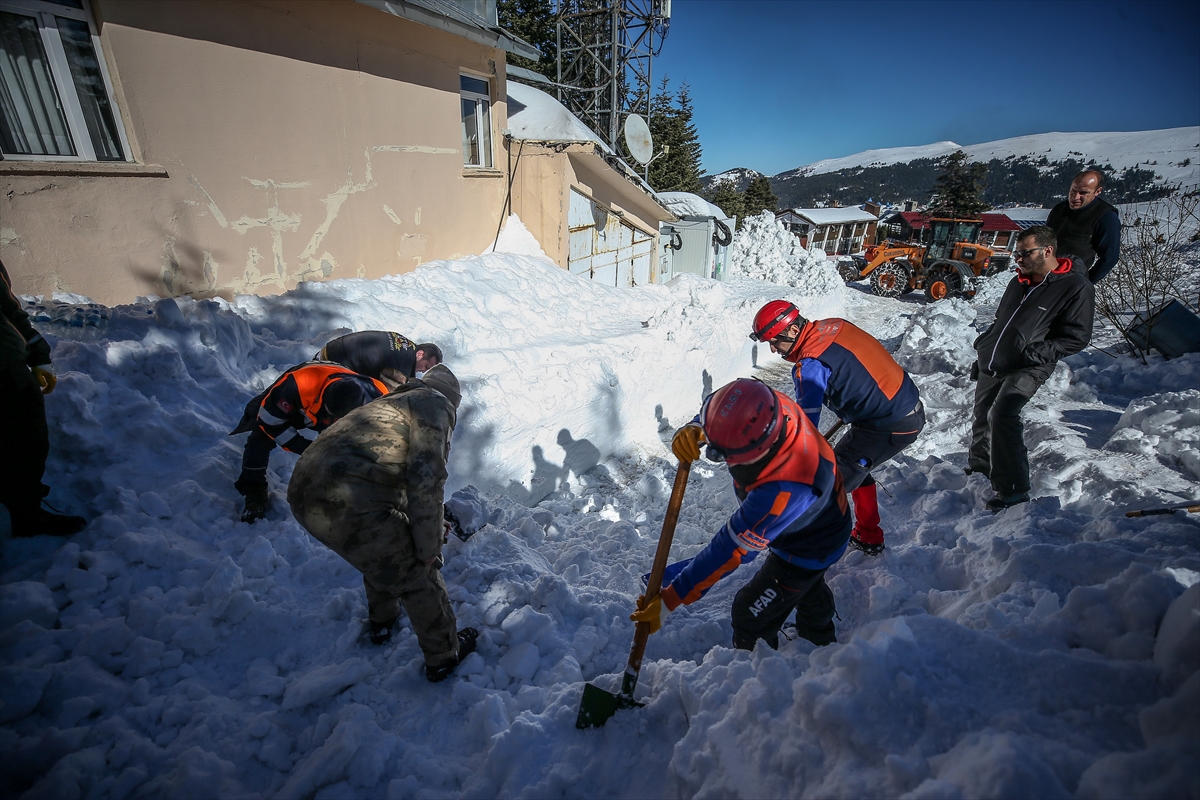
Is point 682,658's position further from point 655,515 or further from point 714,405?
point 655,515

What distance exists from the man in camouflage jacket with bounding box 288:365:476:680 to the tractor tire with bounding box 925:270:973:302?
17.7 meters

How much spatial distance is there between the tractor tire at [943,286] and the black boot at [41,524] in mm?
18831

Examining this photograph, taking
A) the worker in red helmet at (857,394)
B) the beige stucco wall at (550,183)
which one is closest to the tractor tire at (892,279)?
the beige stucco wall at (550,183)

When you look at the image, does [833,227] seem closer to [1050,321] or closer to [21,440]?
[1050,321]

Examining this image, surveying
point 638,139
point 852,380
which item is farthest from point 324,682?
point 638,139

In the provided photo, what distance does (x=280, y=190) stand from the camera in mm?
5227

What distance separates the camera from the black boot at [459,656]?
2.29 meters

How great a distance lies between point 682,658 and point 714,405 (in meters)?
1.48

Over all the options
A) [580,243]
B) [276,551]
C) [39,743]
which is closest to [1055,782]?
[39,743]

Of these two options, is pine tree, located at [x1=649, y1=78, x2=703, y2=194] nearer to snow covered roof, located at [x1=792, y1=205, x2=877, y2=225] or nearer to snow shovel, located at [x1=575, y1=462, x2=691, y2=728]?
snow covered roof, located at [x1=792, y1=205, x2=877, y2=225]

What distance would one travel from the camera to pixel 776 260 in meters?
19.4

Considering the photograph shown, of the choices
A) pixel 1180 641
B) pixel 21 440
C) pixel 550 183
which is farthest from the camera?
pixel 550 183

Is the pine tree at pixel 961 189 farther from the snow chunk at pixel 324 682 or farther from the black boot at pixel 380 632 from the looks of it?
the snow chunk at pixel 324 682

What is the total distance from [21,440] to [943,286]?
19275 millimetres
